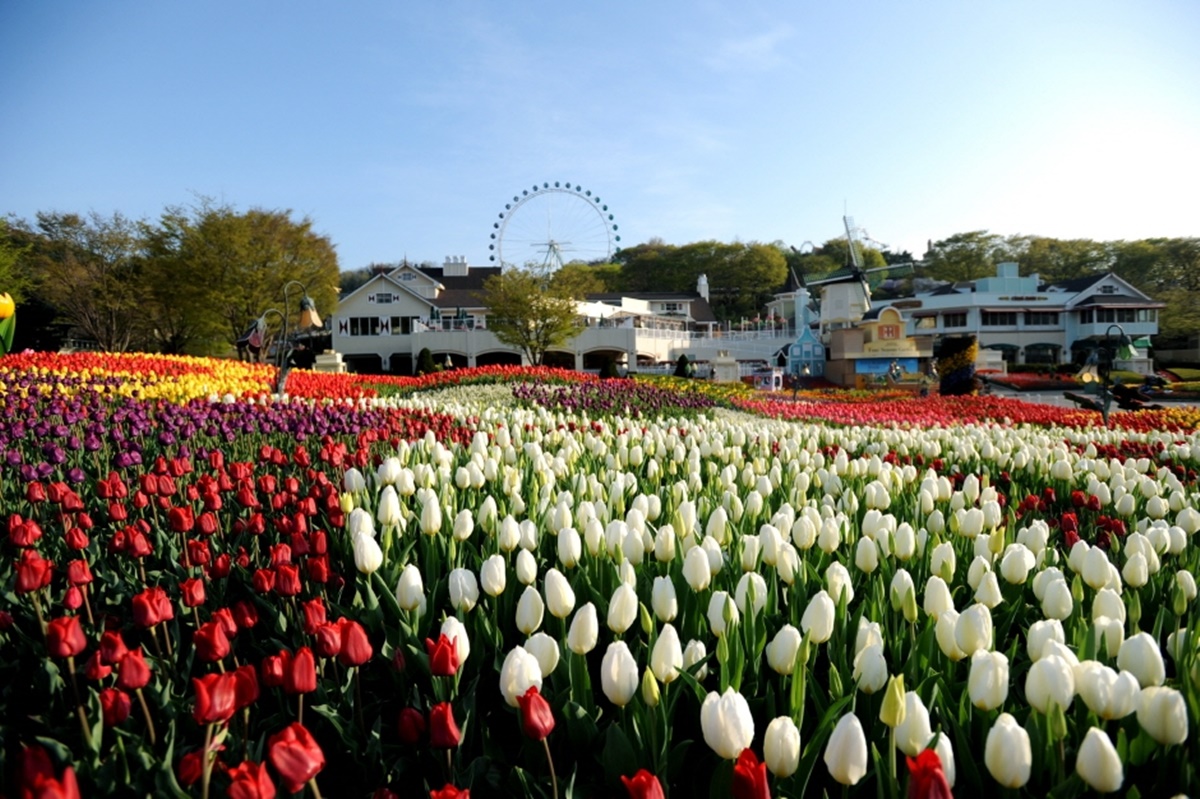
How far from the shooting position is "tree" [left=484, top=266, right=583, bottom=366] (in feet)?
125

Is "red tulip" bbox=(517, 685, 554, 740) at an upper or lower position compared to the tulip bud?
upper

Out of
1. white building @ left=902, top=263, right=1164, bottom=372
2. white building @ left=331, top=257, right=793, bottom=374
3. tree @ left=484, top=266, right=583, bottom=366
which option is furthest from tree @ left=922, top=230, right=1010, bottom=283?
tree @ left=484, top=266, right=583, bottom=366

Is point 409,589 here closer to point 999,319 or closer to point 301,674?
point 301,674

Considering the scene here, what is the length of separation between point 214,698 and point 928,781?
51.5 inches

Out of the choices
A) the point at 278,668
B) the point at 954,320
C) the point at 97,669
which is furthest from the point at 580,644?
the point at 954,320

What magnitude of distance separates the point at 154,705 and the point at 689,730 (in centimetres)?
147

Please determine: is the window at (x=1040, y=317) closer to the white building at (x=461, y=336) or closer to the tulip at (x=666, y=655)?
the white building at (x=461, y=336)

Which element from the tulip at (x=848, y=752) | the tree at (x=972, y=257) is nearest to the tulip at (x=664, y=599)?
the tulip at (x=848, y=752)

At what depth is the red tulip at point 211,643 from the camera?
186 cm

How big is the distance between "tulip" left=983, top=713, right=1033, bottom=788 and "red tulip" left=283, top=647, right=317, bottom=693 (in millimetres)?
1399

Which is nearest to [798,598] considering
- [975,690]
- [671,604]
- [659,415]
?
[671,604]

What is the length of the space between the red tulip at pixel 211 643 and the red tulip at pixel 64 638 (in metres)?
0.26

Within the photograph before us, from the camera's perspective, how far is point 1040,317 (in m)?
55.0

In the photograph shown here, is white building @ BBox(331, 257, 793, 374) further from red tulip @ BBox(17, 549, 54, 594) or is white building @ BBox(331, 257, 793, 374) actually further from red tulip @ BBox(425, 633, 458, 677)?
red tulip @ BBox(425, 633, 458, 677)
